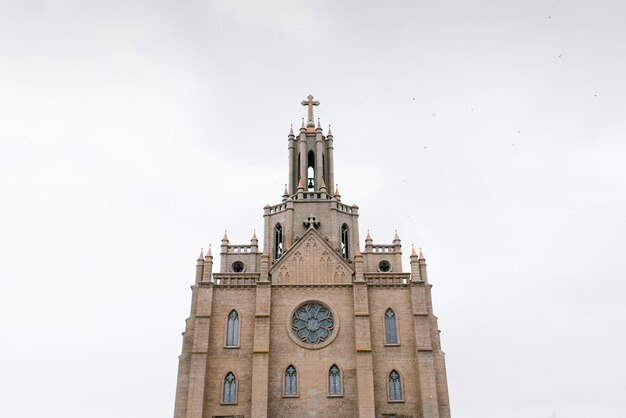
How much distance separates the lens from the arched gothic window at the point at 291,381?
1555 inches

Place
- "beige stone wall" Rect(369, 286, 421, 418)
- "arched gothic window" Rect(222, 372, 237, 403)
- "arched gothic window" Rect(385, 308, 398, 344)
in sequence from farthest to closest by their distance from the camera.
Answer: "arched gothic window" Rect(385, 308, 398, 344) < "beige stone wall" Rect(369, 286, 421, 418) < "arched gothic window" Rect(222, 372, 237, 403)

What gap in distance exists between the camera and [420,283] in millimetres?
42719

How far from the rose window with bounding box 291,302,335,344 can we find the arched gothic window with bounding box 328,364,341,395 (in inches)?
81.2

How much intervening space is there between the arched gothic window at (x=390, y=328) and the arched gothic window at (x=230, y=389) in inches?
411

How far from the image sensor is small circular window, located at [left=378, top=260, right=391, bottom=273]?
47.4 metres

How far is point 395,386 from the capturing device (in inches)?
1572

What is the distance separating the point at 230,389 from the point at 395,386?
35.0ft

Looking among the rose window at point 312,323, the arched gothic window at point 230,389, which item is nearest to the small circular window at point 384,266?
the rose window at point 312,323

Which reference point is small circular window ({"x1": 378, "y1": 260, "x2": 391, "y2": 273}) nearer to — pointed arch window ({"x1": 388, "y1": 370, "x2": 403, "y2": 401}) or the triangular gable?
the triangular gable

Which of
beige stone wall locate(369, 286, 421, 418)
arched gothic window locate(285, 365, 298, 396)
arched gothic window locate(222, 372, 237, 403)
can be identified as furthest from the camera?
arched gothic window locate(285, 365, 298, 396)

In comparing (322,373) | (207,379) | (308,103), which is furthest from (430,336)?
(308,103)

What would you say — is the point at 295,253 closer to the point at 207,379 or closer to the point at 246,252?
the point at 246,252

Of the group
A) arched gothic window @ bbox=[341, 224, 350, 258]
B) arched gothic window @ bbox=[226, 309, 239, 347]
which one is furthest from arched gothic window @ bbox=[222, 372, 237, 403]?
arched gothic window @ bbox=[341, 224, 350, 258]

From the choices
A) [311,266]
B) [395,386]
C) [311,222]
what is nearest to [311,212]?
[311,222]
